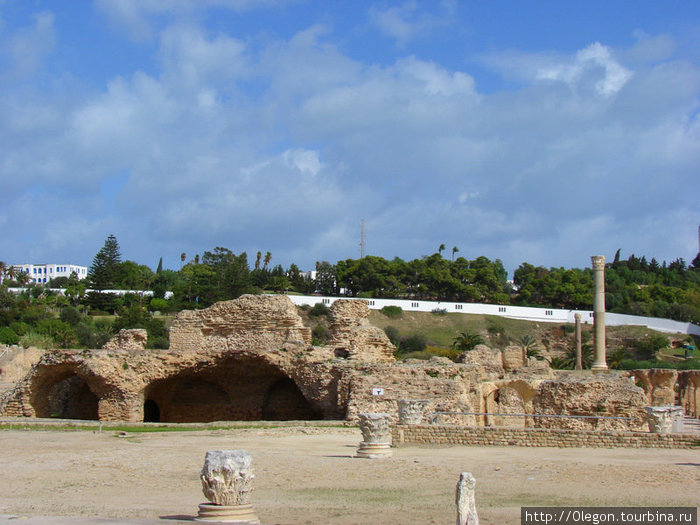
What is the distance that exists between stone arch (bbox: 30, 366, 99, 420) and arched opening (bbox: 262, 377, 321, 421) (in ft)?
18.5

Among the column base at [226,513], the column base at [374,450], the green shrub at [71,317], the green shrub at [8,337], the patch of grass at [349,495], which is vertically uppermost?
the green shrub at [71,317]

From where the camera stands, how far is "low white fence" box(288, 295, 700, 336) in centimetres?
7238

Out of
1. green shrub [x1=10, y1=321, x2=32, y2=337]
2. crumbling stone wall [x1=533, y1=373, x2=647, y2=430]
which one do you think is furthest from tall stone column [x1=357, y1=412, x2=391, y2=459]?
green shrub [x1=10, y1=321, x2=32, y2=337]

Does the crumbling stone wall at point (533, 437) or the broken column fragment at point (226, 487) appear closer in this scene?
the broken column fragment at point (226, 487)

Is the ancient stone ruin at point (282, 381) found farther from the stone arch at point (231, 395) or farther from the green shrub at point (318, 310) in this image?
the green shrub at point (318, 310)

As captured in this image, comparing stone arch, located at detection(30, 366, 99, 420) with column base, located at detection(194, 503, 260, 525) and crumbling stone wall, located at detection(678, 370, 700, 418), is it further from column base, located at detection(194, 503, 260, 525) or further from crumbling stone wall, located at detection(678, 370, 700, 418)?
crumbling stone wall, located at detection(678, 370, 700, 418)

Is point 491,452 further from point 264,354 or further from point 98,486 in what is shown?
point 264,354

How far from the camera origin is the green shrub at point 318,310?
2776 inches

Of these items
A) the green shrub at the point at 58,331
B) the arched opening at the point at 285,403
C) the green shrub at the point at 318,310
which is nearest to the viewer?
the arched opening at the point at 285,403

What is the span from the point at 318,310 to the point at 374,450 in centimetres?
5619

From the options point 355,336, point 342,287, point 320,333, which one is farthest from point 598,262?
point 342,287

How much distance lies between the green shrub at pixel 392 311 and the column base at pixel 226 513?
64.2 m

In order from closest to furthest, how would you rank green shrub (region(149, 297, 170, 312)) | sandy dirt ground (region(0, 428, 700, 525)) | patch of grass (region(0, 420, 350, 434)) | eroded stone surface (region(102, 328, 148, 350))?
sandy dirt ground (region(0, 428, 700, 525))
patch of grass (region(0, 420, 350, 434))
eroded stone surface (region(102, 328, 148, 350))
green shrub (region(149, 297, 170, 312))

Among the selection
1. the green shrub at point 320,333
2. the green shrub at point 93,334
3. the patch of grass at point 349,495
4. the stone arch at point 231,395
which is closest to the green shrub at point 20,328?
the green shrub at point 93,334
